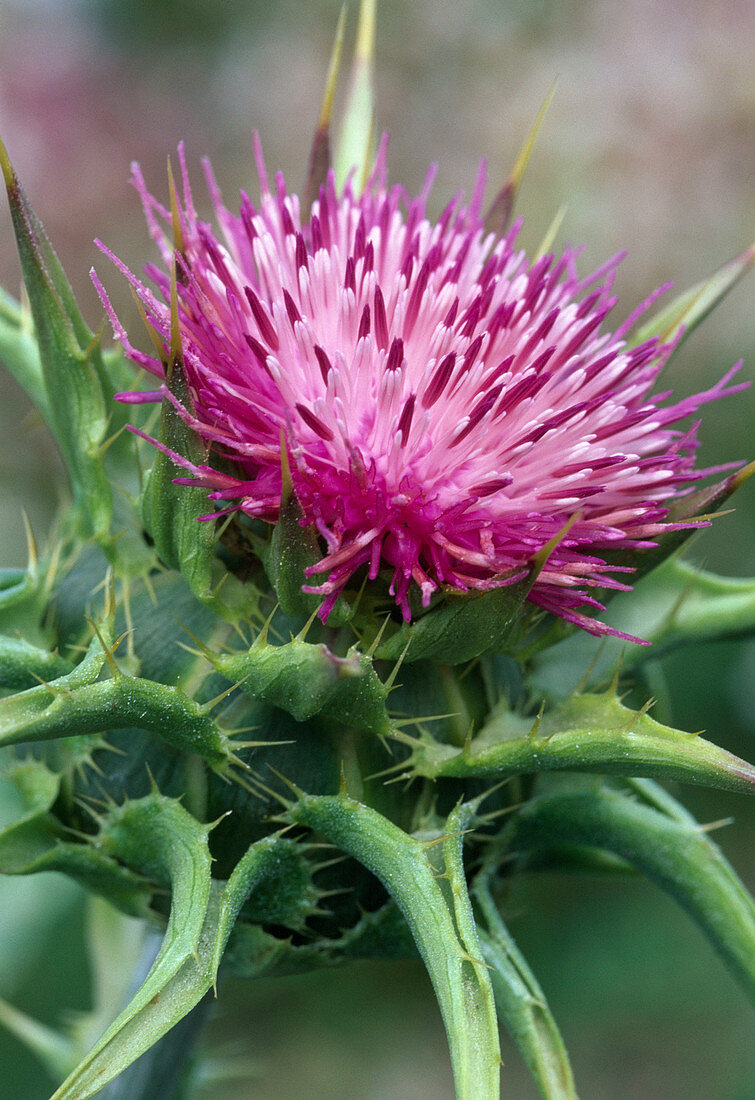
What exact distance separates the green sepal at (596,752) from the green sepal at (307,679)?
4.2 inches

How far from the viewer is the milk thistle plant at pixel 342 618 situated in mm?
1342

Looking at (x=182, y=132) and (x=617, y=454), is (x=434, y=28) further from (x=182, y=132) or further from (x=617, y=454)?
(x=617, y=454)

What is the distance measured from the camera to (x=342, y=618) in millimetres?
1430

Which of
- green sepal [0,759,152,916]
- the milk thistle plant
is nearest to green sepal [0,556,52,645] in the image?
the milk thistle plant

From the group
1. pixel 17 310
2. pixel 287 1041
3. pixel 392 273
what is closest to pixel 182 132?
pixel 17 310

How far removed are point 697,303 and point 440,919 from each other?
53.9 inches

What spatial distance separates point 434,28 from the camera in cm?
523

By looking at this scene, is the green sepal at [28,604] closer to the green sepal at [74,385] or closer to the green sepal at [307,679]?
the green sepal at [74,385]

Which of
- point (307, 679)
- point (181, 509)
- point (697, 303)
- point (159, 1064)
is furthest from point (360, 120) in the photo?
point (159, 1064)

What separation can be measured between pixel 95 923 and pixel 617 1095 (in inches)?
110

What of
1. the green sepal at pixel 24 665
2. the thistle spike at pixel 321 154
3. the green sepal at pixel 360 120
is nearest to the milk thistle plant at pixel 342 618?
the green sepal at pixel 24 665

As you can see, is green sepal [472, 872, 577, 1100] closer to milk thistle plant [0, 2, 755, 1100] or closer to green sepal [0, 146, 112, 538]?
milk thistle plant [0, 2, 755, 1100]

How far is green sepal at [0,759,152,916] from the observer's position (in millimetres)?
1527

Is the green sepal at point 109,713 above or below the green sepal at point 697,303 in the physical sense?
below
